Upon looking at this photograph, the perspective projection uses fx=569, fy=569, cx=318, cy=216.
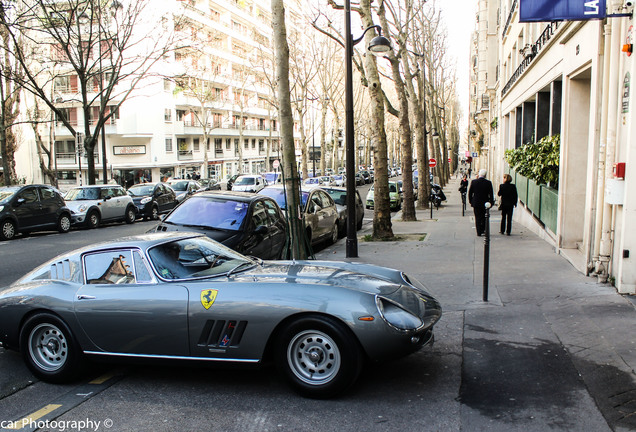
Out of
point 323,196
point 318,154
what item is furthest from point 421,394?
point 318,154

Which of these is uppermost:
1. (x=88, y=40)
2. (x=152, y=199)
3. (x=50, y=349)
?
(x=88, y=40)

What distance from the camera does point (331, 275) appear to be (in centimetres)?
521

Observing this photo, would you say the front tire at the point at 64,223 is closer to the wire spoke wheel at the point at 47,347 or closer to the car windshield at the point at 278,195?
the car windshield at the point at 278,195

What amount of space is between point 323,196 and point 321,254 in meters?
2.51

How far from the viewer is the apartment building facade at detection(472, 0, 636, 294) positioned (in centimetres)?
747

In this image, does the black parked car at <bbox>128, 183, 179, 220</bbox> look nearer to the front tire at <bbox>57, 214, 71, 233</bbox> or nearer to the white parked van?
the front tire at <bbox>57, 214, 71, 233</bbox>

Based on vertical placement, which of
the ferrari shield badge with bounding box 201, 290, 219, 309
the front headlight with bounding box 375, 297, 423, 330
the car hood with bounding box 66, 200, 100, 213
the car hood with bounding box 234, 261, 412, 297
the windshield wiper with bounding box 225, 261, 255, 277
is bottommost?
the car hood with bounding box 66, 200, 100, 213

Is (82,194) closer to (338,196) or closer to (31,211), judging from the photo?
(31,211)

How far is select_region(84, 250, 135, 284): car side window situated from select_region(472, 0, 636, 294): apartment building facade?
241 inches

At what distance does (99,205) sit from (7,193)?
4221 millimetres

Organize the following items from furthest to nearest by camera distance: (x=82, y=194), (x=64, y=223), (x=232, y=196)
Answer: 1. (x=82, y=194)
2. (x=64, y=223)
3. (x=232, y=196)

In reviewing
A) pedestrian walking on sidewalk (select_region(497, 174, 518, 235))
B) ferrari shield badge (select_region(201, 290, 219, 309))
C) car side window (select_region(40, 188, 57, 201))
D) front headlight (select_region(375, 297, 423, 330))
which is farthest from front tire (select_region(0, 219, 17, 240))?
front headlight (select_region(375, 297, 423, 330))

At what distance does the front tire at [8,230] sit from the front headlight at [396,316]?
50.8 feet

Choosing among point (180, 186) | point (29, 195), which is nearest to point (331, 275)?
point (29, 195)
